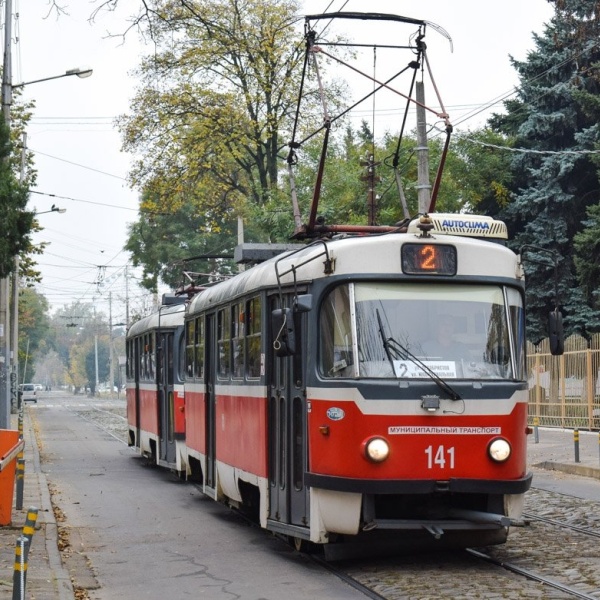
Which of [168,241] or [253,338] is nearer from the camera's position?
[253,338]

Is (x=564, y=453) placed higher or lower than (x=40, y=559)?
higher

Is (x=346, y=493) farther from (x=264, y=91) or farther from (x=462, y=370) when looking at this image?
(x=264, y=91)

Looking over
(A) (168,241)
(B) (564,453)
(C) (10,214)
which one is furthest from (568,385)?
(A) (168,241)

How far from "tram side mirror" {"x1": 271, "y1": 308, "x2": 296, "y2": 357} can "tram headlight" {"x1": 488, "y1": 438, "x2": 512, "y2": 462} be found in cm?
183

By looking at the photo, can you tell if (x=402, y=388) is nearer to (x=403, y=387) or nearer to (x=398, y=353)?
(x=403, y=387)

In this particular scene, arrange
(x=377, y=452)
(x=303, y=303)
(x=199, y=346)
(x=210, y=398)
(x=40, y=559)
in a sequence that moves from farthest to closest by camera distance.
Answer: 1. (x=199, y=346)
2. (x=210, y=398)
3. (x=40, y=559)
4. (x=303, y=303)
5. (x=377, y=452)

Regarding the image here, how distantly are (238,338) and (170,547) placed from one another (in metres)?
2.38

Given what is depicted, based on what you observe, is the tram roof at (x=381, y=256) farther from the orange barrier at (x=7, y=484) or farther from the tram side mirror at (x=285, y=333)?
the orange barrier at (x=7, y=484)

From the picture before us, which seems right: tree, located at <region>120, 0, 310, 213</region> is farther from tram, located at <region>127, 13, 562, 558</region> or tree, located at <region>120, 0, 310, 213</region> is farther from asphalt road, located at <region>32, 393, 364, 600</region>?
tram, located at <region>127, 13, 562, 558</region>

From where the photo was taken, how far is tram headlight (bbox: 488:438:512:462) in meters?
10.9

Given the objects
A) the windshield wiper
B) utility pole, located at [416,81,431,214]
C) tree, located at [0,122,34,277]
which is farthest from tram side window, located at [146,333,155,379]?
the windshield wiper

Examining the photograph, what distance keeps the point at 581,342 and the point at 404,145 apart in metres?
10.7

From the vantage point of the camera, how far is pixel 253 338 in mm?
13531

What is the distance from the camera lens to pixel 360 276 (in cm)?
1113
